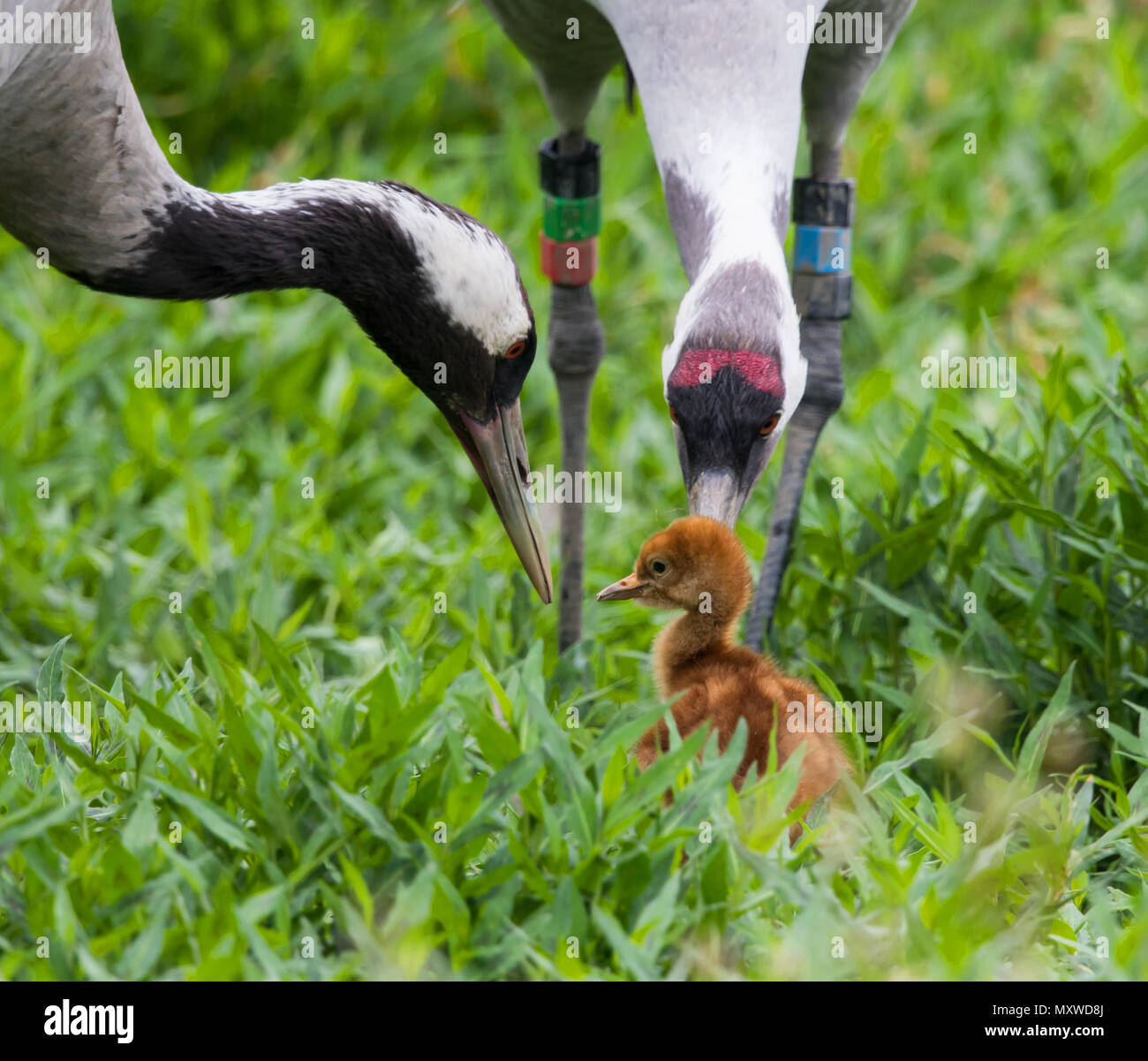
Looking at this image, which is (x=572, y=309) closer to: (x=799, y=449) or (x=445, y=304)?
(x=799, y=449)

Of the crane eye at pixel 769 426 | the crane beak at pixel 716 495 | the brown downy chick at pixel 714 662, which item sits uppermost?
the crane eye at pixel 769 426

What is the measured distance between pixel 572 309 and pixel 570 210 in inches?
11.1

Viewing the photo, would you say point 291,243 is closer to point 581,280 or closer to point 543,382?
point 581,280

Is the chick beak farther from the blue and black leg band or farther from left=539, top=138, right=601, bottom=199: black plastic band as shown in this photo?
left=539, top=138, right=601, bottom=199: black plastic band

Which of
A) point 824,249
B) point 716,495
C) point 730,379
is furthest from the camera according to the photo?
point 824,249

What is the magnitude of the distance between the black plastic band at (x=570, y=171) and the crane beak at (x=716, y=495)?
124 cm

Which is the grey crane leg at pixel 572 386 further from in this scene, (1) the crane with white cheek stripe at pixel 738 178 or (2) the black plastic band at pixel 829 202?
(2) the black plastic band at pixel 829 202

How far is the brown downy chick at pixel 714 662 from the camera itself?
326 cm

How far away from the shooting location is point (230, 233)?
11.0 ft

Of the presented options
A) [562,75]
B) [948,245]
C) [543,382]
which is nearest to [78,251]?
[562,75]

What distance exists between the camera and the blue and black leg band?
4020 millimetres

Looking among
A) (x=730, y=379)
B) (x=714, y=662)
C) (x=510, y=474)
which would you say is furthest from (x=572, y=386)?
(x=730, y=379)

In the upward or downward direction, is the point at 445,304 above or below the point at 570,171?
below

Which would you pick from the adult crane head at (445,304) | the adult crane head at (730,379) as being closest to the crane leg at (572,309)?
the adult crane head at (445,304)
